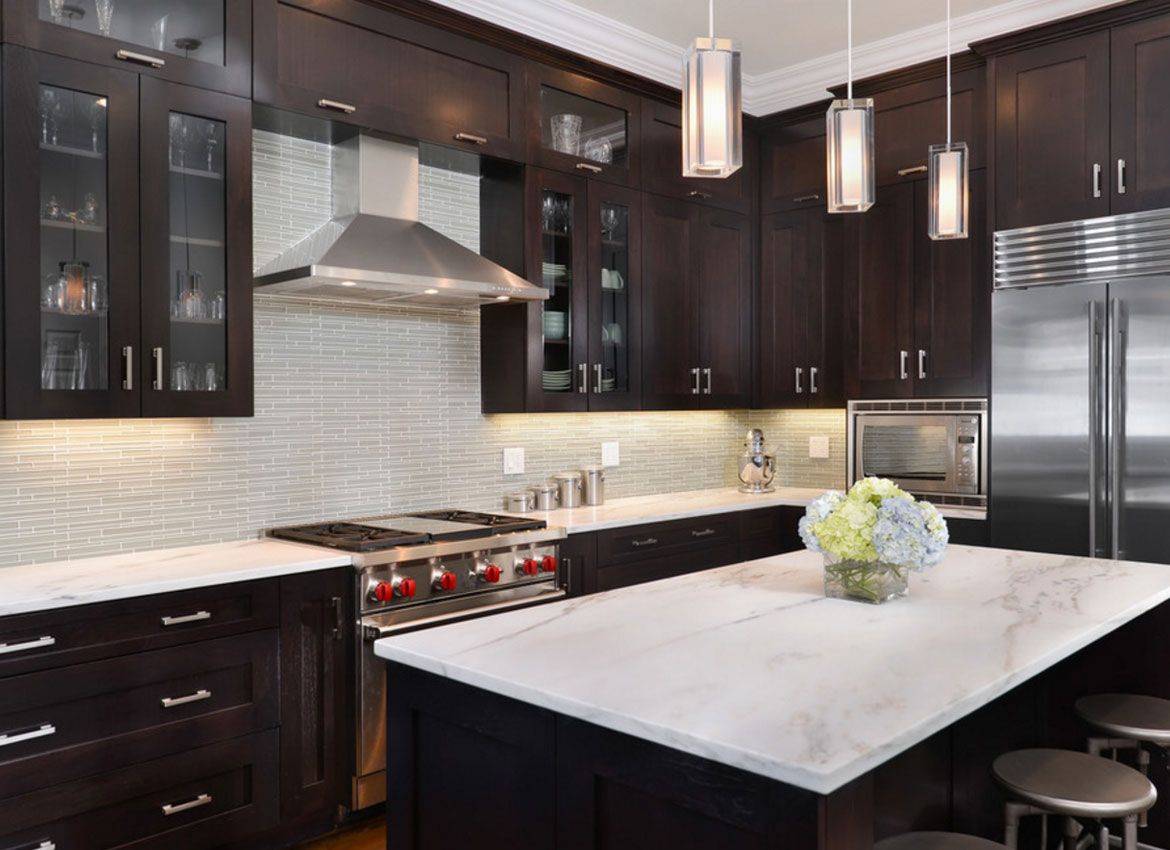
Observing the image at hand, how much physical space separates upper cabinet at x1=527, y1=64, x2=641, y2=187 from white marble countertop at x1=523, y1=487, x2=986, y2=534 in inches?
59.2

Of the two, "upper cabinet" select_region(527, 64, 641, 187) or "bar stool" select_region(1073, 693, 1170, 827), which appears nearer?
"bar stool" select_region(1073, 693, 1170, 827)

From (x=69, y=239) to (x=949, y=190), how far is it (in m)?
2.50

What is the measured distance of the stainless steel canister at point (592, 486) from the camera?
4465 millimetres

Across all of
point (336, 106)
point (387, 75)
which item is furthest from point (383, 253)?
point (387, 75)

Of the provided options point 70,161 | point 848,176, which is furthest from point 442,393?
point 848,176

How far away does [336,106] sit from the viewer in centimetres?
331

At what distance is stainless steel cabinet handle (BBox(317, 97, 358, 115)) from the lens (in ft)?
10.8

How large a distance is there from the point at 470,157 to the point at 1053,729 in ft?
9.52

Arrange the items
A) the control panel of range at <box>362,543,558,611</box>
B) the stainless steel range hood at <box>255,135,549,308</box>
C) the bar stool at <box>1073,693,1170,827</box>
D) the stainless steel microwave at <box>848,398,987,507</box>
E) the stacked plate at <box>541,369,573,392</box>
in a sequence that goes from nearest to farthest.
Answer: the bar stool at <box>1073,693,1170,827</box>
the control panel of range at <box>362,543,558,611</box>
the stainless steel range hood at <box>255,135,549,308</box>
the stacked plate at <box>541,369,573,392</box>
the stainless steel microwave at <box>848,398,987,507</box>

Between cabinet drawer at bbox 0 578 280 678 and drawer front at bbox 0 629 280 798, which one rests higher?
cabinet drawer at bbox 0 578 280 678

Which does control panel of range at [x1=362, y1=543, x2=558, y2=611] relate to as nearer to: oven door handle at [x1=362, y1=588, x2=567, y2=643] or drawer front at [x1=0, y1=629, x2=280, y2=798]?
oven door handle at [x1=362, y1=588, x2=567, y2=643]

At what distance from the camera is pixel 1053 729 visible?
269 centimetres

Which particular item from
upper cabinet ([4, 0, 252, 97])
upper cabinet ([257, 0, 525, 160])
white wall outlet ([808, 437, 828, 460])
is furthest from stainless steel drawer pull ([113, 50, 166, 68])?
white wall outlet ([808, 437, 828, 460])

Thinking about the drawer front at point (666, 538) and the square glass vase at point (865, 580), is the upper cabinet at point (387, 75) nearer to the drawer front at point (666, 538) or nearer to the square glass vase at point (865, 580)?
the drawer front at point (666, 538)
